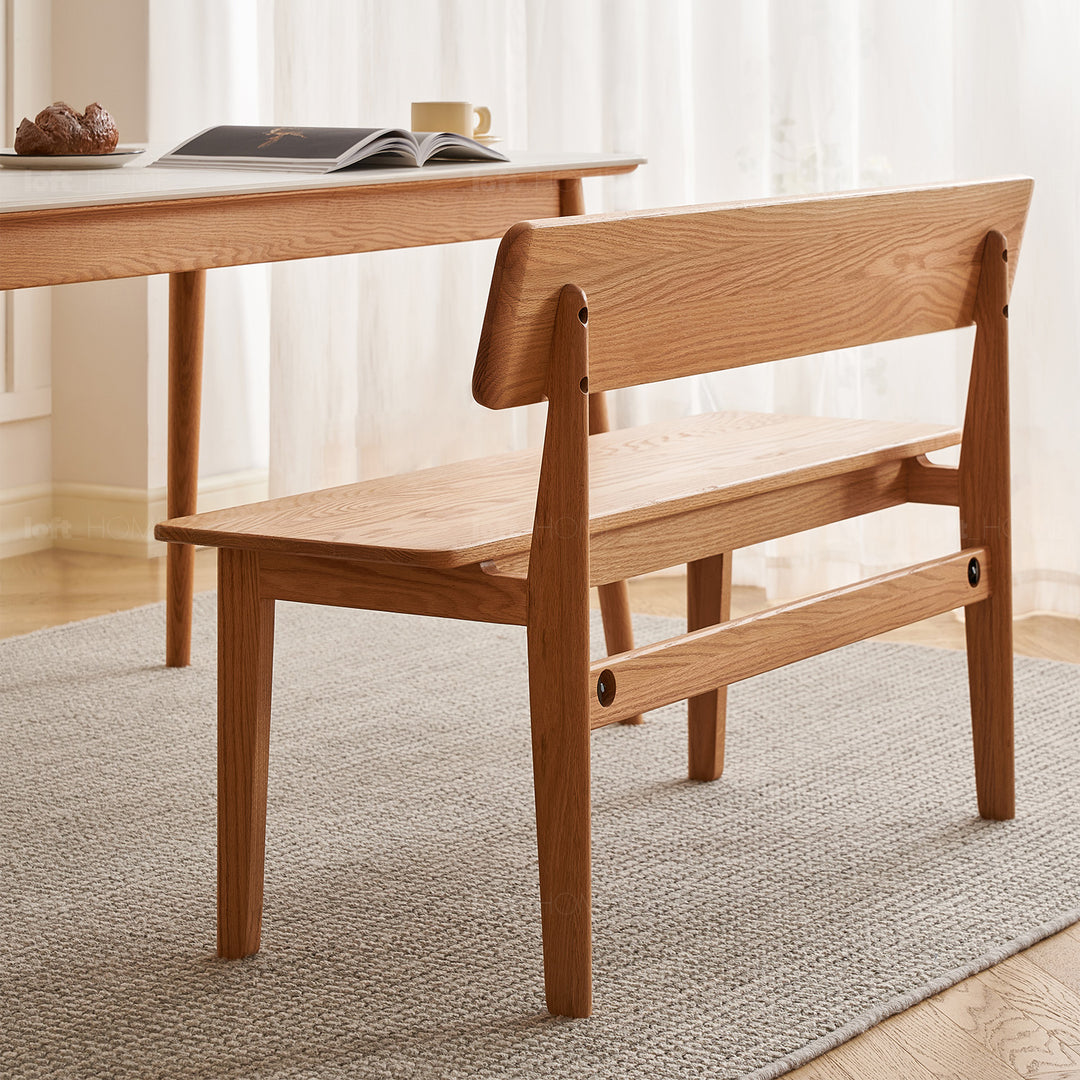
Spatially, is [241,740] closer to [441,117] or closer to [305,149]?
[305,149]

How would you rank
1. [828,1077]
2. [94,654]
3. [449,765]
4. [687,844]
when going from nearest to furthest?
[828,1077], [687,844], [449,765], [94,654]

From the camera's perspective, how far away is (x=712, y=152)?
3205 mm

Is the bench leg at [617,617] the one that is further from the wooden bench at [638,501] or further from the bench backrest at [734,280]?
the bench backrest at [734,280]

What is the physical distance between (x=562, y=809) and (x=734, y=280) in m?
0.50

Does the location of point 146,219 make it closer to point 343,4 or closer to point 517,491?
point 517,491

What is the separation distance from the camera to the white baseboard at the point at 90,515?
3646 mm

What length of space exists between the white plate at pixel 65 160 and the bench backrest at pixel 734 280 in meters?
0.78

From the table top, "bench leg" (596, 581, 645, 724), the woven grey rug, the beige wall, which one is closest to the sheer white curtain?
the beige wall

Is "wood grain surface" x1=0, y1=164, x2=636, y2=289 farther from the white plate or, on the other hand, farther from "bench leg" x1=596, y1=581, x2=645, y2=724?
"bench leg" x1=596, y1=581, x2=645, y2=724

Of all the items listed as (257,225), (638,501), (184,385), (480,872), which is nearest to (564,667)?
(638,501)

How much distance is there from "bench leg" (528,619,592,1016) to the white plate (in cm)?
86

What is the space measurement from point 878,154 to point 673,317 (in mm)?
1664

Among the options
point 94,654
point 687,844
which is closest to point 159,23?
point 94,654

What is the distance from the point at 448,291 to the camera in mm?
3484
